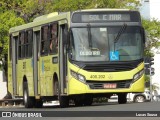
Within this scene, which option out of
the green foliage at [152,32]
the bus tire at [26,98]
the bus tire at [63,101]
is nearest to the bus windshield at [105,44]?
the bus tire at [63,101]

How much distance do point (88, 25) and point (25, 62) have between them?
5.42 metres

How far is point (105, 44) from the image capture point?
2675 centimetres

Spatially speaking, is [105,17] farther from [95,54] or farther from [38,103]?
[38,103]

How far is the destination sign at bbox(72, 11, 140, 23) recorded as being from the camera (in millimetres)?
27141

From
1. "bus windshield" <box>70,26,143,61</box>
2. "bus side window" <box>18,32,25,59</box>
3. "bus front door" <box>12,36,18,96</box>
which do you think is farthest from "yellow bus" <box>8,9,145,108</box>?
"bus front door" <box>12,36,18,96</box>

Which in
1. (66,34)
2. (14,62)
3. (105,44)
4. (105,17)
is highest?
(105,17)

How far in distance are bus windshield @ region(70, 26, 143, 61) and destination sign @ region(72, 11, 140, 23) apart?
0.40 meters

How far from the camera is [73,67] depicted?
26.7m

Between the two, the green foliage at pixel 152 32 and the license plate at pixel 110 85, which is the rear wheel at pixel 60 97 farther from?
the green foliage at pixel 152 32

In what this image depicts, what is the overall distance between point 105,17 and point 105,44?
3.72ft

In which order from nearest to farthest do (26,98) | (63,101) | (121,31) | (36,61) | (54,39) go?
1. (121,31)
2. (63,101)
3. (54,39)
4. (36,61)
5. (26,98)

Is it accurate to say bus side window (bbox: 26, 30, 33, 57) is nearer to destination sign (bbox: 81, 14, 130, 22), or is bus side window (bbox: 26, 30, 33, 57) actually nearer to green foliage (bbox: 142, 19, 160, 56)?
destination sign (bbox: 81, 14, 130, 22)

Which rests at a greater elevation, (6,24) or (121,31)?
(6,24)

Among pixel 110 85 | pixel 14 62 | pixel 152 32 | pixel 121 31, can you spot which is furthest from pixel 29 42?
pixel 152 32
